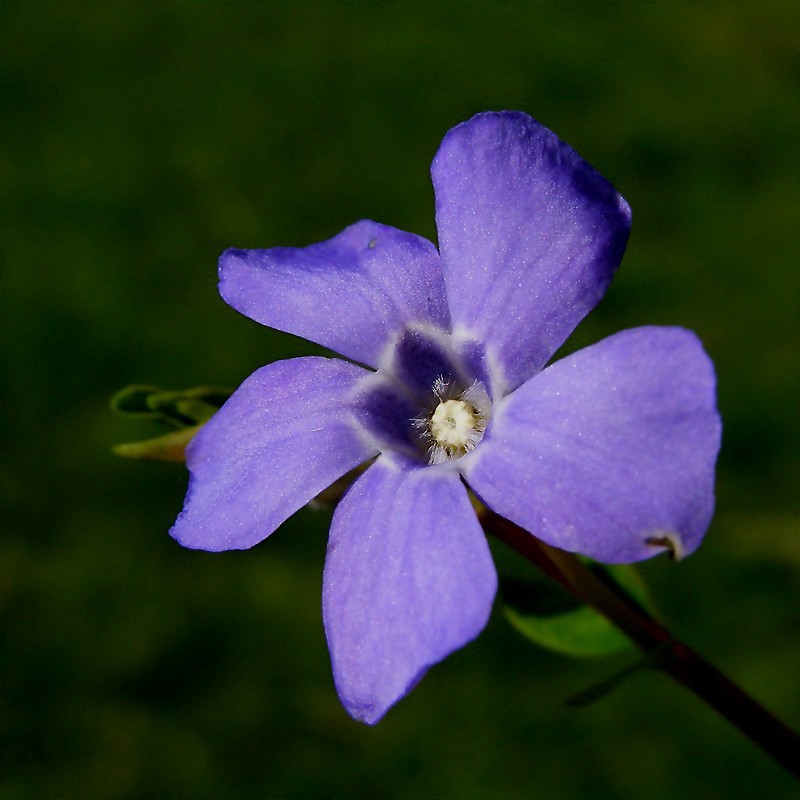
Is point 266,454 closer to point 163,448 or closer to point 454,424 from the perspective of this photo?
point 163,448

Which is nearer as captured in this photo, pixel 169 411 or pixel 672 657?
pixel 672 657

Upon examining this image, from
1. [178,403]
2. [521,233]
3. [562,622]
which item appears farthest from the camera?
[562,622]

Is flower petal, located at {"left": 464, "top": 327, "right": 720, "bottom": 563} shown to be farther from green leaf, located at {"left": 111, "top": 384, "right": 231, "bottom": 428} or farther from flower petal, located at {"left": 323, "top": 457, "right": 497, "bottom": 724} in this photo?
green leaf, located at {"left": 111, "top": 384, "right": 231, "bottom": 428}

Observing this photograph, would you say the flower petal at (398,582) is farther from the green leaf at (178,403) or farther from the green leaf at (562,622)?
the green leaf at (562,622)

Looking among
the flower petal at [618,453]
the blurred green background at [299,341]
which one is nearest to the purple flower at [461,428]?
the flower petal at [618,453]

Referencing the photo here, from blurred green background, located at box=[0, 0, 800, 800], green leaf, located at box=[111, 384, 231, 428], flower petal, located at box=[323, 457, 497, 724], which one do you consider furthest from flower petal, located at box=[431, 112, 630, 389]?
blurred green background, located at box=[0, 0, 800, 800]

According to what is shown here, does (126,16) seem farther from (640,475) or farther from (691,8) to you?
(640,475)

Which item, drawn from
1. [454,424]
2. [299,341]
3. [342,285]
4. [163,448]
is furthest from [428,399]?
[299,341]
